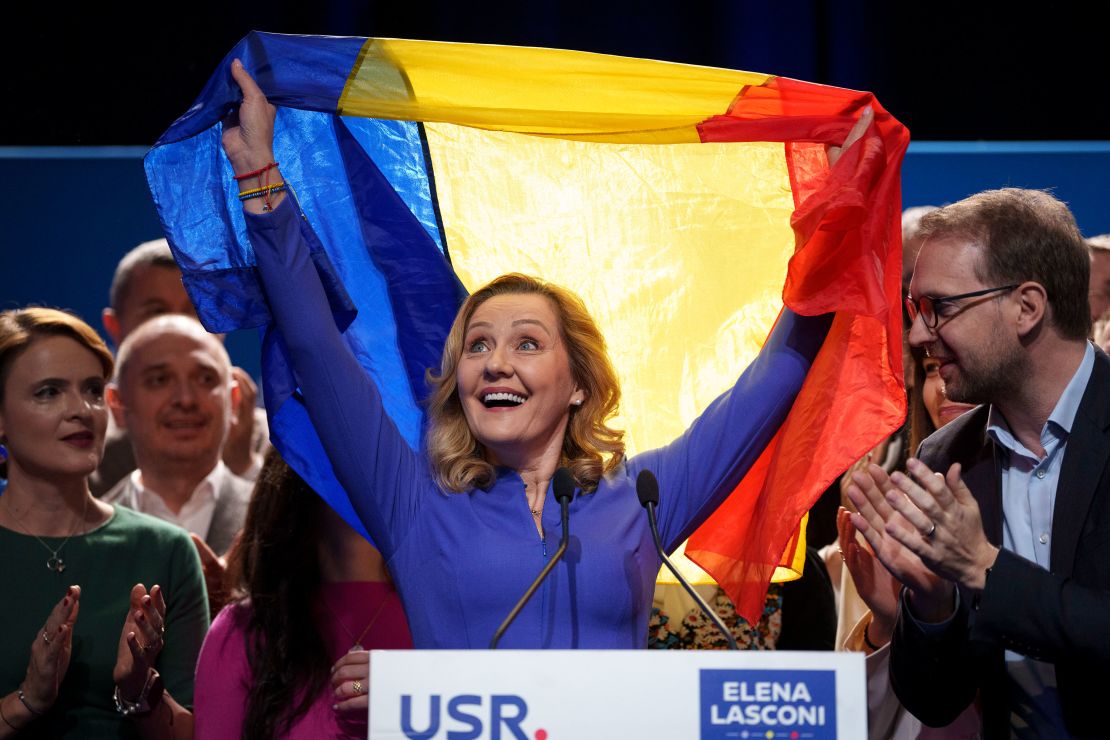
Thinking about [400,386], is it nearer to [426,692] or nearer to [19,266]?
[426,692]

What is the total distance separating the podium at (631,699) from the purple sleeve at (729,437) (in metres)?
0.63

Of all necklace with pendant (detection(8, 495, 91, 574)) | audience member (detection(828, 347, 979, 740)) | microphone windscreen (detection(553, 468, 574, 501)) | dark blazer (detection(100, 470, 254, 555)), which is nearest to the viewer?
microphone windscreen (detection(553, 468, 574, 501))

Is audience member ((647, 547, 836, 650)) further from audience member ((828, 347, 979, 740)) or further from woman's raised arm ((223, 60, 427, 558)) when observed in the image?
woman's raised arm ((223, 60, 427, 558))

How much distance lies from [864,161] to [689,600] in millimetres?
1215

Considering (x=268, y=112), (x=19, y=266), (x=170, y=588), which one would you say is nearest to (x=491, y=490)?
(x=268, y=112)

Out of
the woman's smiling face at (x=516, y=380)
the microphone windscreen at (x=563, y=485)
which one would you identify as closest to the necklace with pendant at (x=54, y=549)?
the woman's smiling face at (x=516, y=380)

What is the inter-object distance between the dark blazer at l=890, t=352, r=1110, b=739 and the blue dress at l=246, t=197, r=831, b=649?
51 cm

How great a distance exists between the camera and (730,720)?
1793mm

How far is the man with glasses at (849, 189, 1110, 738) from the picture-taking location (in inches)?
85.0

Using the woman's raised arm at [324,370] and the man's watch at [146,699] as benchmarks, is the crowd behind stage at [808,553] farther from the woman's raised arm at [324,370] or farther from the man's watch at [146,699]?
the woman's raised arm at [324,370]

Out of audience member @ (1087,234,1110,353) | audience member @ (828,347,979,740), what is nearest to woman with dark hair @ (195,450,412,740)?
audience member @ (828,347,979,740)

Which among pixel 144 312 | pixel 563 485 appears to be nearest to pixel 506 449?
pixel 563 485

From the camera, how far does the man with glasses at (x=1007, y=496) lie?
216 cm

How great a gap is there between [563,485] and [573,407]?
1.31 feet
